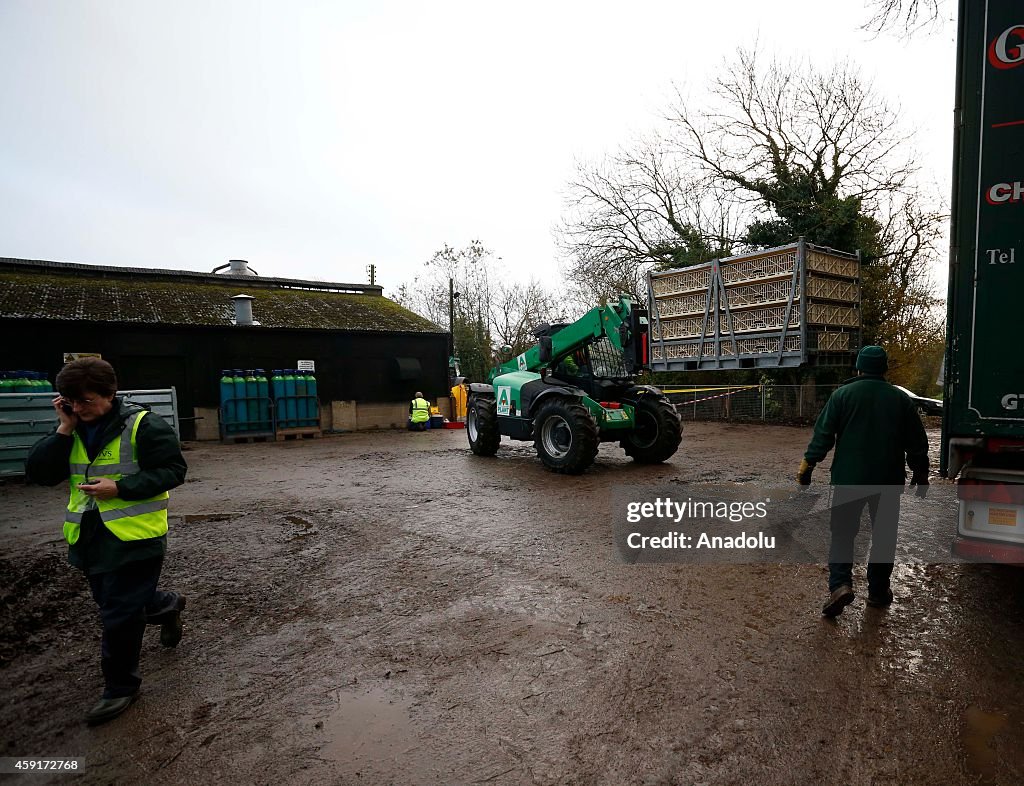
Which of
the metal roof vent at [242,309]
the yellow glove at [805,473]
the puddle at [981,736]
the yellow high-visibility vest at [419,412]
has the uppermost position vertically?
the metal roof vent at [242,309]

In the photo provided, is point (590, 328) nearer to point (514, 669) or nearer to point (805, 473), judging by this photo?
point (805, 473)

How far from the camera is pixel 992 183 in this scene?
3.57 m

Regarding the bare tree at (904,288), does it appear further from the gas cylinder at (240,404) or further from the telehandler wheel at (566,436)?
the gas cylinder at (240,404)

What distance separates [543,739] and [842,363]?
726cm

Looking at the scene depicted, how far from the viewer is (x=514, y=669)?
10.9 feet

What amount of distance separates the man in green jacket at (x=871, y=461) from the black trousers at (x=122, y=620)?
156 inches

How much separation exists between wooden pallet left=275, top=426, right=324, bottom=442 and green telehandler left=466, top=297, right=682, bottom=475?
26.1 feet

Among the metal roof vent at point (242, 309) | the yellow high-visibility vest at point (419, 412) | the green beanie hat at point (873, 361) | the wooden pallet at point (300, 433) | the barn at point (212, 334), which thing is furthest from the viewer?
the yellow high-visibility vest at point (419, 412)

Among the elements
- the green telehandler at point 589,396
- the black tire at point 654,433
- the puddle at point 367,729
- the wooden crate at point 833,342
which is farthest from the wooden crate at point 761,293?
the puddle at point 367,729

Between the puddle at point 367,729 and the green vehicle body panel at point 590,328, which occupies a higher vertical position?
the green vehicle body panel at point 590,328

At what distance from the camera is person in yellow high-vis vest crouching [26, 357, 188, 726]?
2.92 meters

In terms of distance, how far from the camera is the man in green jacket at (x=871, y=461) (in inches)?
154

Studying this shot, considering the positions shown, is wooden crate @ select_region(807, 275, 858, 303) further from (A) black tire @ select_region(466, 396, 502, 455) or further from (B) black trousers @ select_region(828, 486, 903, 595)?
(A) black tire @ select_region(466, 396, 502, 455)

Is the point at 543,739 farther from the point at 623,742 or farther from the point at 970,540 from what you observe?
the point at 970,540
